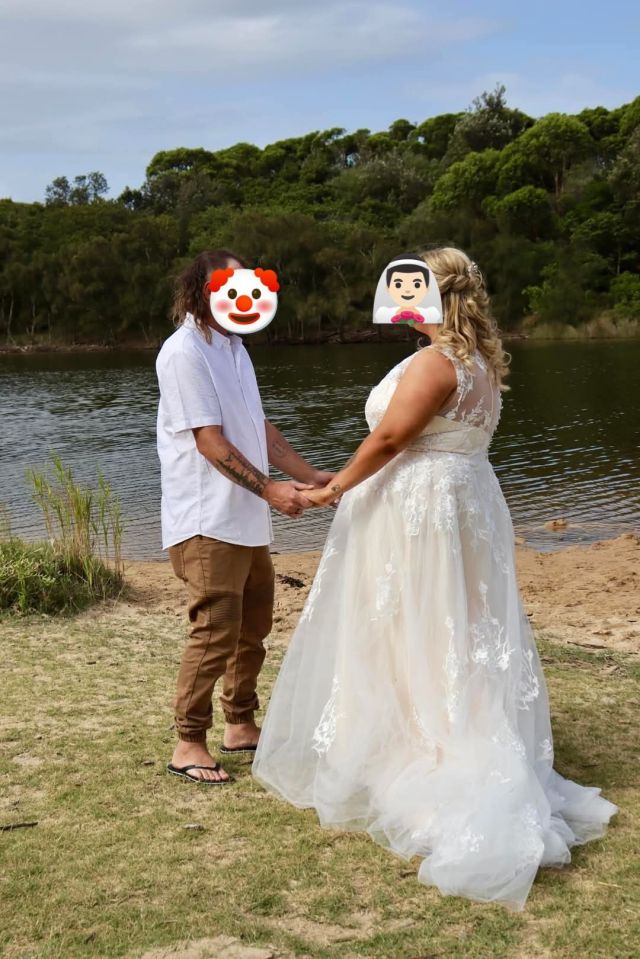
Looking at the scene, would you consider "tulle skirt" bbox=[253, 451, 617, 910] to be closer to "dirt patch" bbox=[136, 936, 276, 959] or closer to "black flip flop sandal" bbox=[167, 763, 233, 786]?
"black flip flop sandal" bbox=[167, 763, 233, 786]

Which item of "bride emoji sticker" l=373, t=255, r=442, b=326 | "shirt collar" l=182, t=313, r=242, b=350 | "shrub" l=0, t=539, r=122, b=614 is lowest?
"shrub" l=0, t=539, r=122, b=614

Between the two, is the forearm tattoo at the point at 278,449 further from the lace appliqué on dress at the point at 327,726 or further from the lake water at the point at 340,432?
the lake water at the point at 340,432

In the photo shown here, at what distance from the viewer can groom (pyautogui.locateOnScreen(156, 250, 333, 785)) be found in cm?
388

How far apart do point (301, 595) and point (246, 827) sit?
4.86m

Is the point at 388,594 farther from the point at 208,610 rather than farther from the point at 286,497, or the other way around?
the point at 208,610

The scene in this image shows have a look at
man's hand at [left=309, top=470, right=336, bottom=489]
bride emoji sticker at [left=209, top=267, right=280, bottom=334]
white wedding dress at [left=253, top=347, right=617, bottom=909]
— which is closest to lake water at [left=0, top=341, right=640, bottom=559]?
man's hand at [left=309, top=470, right=336, bottom=489]

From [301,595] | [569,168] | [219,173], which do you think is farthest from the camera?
[219,173]

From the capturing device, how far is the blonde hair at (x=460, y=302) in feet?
12.0

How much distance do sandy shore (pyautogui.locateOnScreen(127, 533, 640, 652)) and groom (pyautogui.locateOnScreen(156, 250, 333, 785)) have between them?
Result: 2.99 meters

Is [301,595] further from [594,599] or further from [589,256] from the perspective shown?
[589,256]

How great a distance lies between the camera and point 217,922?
10.0 feet

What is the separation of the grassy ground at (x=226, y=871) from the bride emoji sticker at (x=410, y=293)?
6.21ft

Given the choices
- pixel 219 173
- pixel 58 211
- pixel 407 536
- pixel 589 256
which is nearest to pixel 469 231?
pixel 589 256

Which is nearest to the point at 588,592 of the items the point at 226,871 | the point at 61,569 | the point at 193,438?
the point at 61,569
